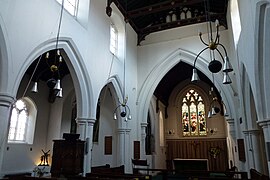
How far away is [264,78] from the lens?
16.3 ft

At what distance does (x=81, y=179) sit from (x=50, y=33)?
11.4 feet

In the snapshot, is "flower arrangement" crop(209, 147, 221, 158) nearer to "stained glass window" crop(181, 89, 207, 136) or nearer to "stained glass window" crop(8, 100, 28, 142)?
"stained glass window" crop(181, 89, 207, 136)

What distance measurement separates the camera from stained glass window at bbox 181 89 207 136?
16094 millimetres

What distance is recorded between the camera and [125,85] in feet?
32.0

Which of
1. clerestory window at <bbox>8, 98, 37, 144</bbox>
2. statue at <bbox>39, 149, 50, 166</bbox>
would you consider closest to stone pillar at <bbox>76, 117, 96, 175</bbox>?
clerestory window at <bbox>8, 98, 37, 144</bbox>

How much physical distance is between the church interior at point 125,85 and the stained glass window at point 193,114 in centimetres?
10

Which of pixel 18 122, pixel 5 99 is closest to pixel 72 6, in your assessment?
pixel 5 99

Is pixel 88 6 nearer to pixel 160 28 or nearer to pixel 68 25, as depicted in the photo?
pixel 68 25

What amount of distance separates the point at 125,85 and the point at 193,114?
849 centimetres

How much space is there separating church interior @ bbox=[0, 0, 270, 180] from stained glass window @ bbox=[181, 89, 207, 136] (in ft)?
0.31

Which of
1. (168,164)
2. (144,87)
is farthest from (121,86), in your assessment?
(168,164)

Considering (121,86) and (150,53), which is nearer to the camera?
(121,86)

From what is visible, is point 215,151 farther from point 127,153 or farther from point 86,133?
point 86,133

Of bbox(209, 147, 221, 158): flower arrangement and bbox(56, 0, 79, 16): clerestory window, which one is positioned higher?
bbox(56, 0, 79, 16): clerestory window
